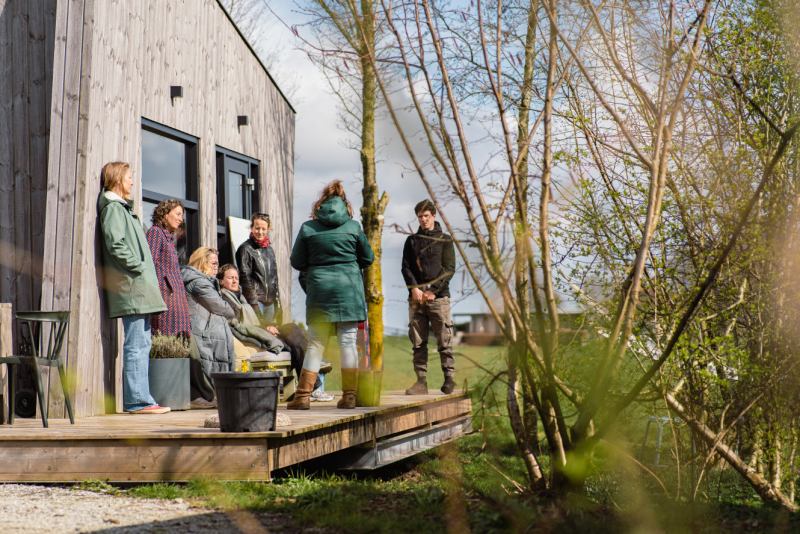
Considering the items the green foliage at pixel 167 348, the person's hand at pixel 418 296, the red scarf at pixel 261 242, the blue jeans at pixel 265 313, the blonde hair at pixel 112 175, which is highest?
the blonde hair at pixel 112 175

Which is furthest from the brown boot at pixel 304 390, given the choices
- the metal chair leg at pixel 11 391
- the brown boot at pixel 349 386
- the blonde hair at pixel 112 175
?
the blonde hair at pixel 112 175

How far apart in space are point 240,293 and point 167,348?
1.59 metres

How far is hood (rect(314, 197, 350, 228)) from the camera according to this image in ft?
18.4

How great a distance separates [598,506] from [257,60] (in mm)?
7358

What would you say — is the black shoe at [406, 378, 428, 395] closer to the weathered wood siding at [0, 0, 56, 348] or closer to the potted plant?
the potted plant

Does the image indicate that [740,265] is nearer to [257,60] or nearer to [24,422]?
[24,422]

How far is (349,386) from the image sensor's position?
5.63 meters

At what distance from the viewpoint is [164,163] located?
721 centimetres

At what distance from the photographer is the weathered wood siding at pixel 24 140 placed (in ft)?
19.6

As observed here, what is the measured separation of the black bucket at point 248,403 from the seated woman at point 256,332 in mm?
2565

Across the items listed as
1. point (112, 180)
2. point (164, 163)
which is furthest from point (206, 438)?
point (164, 163)

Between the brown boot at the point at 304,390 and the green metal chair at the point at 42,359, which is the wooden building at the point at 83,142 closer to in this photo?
the green metal chair at the point at 42,359

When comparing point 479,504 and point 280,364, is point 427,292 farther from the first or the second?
point 479,504

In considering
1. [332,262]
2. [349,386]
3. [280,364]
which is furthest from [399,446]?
[332,262]
